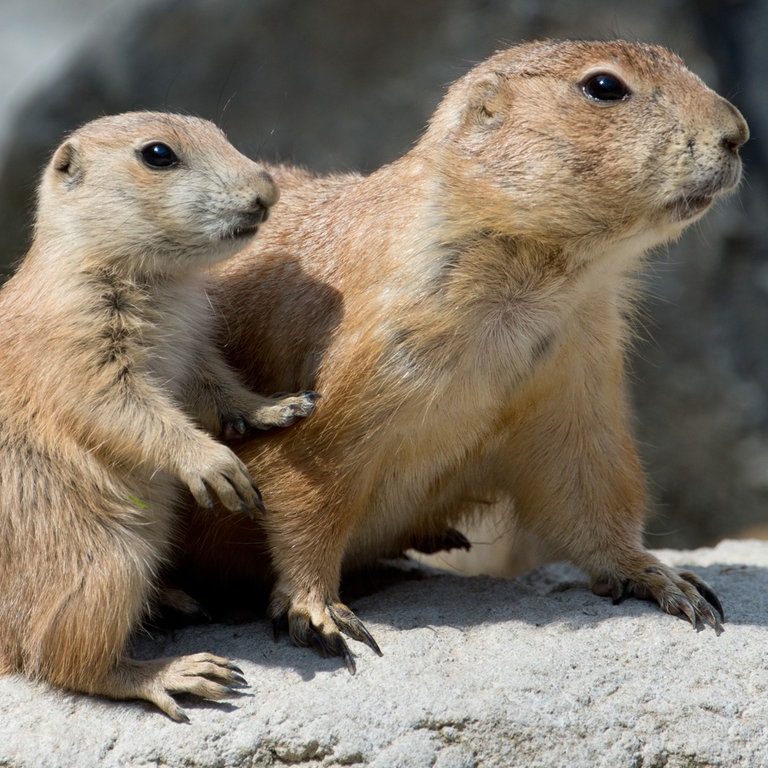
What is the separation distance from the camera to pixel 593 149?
4129 millimetres

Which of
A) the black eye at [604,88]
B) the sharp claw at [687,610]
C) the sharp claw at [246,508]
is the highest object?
the black eye at [604,88]

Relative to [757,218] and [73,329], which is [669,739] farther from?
[757,218]

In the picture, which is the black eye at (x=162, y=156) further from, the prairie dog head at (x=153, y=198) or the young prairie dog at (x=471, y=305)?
the young prairie dog at (x=471, y=305)

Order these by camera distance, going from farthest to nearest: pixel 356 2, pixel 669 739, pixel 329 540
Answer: pixel 356 2, pixel 329 540, pixel 669 739

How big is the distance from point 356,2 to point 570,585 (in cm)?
Answer: 545

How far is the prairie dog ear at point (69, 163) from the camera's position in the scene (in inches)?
173

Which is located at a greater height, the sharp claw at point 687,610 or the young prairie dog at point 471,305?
the young prairie dog at point 471,305

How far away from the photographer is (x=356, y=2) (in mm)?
8969

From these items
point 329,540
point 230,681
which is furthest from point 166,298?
point 230,681

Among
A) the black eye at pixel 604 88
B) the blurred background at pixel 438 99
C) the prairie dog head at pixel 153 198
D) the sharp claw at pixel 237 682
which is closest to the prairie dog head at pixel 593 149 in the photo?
the black eye at pixel 604 88

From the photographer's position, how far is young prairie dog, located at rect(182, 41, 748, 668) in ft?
13.6

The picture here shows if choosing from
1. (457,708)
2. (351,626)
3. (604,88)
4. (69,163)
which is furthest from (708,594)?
Result: (69,163)

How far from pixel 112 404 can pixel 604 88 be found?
2.03 m

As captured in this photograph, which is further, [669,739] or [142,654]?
[142,654]
